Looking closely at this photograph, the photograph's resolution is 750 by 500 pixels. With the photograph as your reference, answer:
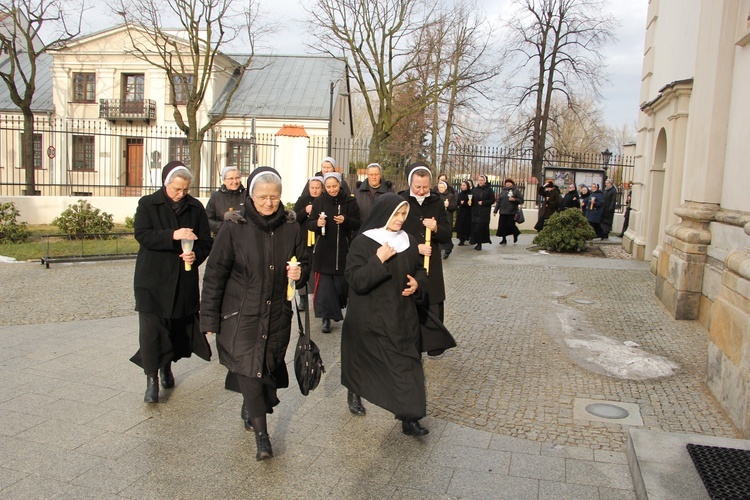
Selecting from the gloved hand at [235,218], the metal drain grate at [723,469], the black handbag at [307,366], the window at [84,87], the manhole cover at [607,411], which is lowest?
the manhole cover at [607,411]

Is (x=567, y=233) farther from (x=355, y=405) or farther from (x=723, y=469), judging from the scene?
(x=723, y=469)

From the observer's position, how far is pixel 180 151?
3328 cm

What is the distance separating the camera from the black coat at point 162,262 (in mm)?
5098

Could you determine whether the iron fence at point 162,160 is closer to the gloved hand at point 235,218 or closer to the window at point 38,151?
the window at point 38,151

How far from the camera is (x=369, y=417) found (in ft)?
16.8

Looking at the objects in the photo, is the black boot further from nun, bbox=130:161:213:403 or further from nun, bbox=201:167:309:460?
nun, bbox=201:167:309:460

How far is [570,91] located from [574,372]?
2648cm

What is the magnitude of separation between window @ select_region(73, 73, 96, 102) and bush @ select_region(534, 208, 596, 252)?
Result: 95.4ft

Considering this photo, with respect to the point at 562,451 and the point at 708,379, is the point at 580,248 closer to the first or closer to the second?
Answer: the point at 708,379

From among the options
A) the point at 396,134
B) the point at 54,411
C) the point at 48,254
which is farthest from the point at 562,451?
the point at 396,134

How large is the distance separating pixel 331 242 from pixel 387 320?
3.59 metres

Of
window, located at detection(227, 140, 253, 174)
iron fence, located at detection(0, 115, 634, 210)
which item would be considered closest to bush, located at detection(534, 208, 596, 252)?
iron fence, located at detection(0, 115, 634, 210)

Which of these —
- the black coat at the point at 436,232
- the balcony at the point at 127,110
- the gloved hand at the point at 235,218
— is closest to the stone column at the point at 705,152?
the black coat at the point at 436,232

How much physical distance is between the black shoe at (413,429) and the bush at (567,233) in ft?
38.7
